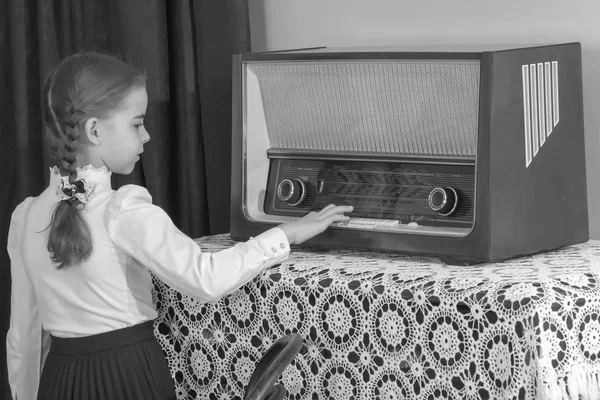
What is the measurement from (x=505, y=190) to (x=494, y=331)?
242mm

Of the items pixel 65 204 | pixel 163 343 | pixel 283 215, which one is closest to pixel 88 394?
pixel 163 343

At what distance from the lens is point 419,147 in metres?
1.46

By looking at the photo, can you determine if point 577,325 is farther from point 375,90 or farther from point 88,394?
point 88,394

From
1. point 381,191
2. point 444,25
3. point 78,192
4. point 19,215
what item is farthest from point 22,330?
point 444,25

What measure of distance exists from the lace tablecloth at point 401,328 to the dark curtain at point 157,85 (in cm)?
Result: 42

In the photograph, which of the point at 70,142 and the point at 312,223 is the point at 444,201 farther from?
the point at 70,142

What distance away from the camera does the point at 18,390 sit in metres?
1.63

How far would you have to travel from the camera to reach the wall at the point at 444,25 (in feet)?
5.12

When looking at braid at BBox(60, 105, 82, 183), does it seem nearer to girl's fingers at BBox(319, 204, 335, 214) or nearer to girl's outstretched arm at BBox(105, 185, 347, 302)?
girl's outstretched arm at BBox(105, 185, 347, 302)

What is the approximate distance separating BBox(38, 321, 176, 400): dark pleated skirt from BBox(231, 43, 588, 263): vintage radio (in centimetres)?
27

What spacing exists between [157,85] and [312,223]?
0.62 meters

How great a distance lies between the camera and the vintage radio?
134 centimetres

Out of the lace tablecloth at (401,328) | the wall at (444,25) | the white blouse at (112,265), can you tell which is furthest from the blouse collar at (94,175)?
the wall at (444,25)

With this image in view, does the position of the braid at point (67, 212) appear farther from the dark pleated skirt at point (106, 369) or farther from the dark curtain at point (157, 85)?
the dark curtain at point (157, 85)
